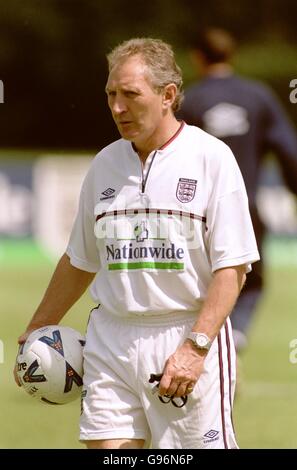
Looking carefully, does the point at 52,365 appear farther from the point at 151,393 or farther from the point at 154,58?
the point at 154,58

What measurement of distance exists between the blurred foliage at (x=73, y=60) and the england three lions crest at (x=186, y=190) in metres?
28.3

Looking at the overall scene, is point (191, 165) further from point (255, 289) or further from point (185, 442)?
point (255, 289)

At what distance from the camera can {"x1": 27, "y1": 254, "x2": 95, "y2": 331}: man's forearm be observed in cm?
616

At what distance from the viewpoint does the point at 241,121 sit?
955 cm

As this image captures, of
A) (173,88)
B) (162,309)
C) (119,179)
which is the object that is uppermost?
(173,88)

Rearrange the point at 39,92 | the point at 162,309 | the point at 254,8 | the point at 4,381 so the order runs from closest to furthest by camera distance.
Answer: the point at 162,309
the point at 4,381
the point at 39,92
the point at 254,8

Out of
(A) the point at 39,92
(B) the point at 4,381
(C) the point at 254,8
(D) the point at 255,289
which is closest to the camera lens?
(D) the point at 255,289

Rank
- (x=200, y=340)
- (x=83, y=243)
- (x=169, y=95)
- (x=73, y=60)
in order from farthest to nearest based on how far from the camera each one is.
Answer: (x=73, y=60) → (x=83, y=243) → (x=169, y=95) → (x=200, y=340)

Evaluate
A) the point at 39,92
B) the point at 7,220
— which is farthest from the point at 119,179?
the point at 39,92

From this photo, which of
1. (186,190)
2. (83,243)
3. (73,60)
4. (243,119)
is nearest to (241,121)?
(243,119)

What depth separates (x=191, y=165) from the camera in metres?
5.73

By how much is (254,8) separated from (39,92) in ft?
23.6

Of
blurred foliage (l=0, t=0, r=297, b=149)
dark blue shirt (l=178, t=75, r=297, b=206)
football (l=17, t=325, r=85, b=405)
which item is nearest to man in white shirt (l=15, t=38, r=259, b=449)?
football (l=17, t=325, r=85, b=405)

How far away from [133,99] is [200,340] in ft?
3.36
